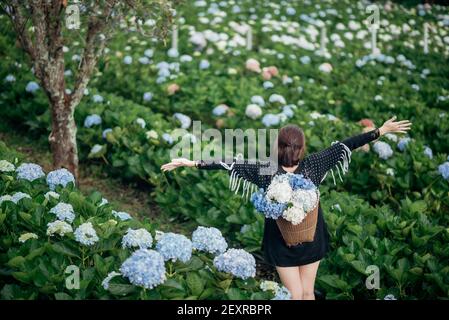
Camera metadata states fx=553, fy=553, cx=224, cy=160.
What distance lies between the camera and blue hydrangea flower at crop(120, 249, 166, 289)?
255cm

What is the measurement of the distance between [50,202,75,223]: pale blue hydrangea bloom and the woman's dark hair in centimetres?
132

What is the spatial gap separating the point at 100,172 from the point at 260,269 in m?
2.35

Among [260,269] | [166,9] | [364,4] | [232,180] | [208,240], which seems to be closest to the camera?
[208,240]

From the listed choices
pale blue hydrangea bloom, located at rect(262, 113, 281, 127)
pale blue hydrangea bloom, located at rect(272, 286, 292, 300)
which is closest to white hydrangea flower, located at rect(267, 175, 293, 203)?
pale blue hydrangea bloom, located at rect(272, 286, 292, 300)

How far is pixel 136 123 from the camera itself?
5.90 m

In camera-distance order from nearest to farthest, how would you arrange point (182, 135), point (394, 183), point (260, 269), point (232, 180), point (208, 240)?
1. point (208, 240)
2. point (232, 180)
3. point (260, 269)
4. point (394, 183)
5. point (182, 135)

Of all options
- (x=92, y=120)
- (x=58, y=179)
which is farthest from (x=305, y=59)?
(x=58, y=179)

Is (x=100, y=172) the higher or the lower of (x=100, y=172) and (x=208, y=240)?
the lower

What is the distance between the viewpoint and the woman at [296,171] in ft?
10.8

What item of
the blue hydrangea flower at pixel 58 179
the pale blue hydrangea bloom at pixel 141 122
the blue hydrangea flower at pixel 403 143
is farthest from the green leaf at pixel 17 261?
the blue hydrangea flower at pixel 403 143

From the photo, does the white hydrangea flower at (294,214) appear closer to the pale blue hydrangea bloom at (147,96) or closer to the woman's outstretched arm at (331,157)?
the woman's outstretched arm at (331,157)

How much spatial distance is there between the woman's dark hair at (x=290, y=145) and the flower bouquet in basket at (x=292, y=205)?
0.10 metres

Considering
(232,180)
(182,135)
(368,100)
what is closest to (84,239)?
(232,180)

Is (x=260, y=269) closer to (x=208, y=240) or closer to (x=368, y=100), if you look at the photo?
(x=208, y=240)
